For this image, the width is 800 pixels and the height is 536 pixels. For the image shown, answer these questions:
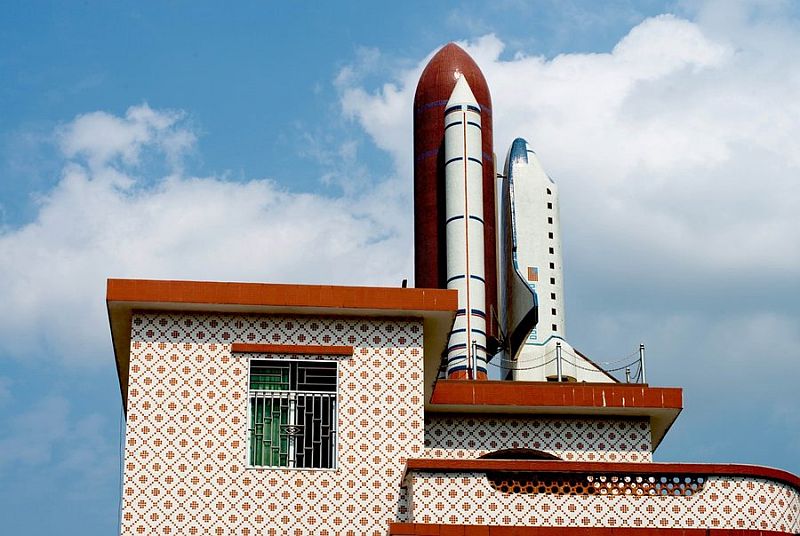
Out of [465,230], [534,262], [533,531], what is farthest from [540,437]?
[465,230]

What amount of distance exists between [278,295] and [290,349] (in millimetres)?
763

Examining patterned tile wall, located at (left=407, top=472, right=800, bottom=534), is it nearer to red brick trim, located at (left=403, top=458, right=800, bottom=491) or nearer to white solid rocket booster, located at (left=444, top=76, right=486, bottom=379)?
red brick trim, located at (left=403, top=458, right=800, bottom=491)

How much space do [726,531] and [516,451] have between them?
5.83m

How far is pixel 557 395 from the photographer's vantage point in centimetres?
2197

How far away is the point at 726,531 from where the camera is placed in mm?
16469

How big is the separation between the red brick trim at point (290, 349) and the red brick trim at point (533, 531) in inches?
118

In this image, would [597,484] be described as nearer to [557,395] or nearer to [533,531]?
[533,531]

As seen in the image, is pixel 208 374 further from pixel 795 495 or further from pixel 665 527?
pixel 795 495

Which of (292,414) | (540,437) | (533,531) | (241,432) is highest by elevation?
(540,437)

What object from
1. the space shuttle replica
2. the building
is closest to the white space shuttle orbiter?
the space shuttle replica

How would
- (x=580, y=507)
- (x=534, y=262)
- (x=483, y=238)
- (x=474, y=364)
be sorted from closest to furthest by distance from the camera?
(x=580, y=507) → (x=474, y=364) → (x=534, y=262) → (x=483, y=238)

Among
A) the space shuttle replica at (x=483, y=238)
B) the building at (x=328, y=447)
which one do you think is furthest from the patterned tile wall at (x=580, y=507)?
the space shuttle replica at (x=483, y=238)

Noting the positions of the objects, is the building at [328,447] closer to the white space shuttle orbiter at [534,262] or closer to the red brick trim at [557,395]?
the red brick trim at [557,395]

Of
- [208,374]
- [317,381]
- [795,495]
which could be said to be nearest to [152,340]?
[208,374]
